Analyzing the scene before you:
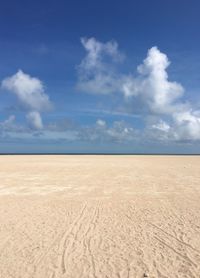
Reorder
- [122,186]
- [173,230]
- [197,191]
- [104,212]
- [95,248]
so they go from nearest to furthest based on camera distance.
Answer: [95,248]
[173,230]
[104,212]
[197,191]
[122,186]

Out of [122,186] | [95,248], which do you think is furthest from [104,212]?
[122,186]

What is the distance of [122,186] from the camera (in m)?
17.8

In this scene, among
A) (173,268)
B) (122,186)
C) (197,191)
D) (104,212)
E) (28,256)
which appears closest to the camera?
(173,268)

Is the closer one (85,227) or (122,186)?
(85,227)

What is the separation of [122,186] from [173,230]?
896 centimetres

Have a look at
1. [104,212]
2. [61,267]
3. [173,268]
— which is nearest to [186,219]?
[104,212]

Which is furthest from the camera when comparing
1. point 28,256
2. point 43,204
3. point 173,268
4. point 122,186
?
point 122,186

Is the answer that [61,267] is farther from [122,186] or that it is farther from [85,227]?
[122,186]

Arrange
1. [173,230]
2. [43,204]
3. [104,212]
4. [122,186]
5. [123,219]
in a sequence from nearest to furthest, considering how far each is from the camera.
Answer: [173,230], [123,219], [104,212], [43,204], [122,186]

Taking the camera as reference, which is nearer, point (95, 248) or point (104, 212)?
point (95, 248)

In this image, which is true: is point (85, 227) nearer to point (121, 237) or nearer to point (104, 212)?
point (121, 237)

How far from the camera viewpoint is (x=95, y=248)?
7266 millimetres

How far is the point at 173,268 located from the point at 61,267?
2.39 meters

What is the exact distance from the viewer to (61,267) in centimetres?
622
